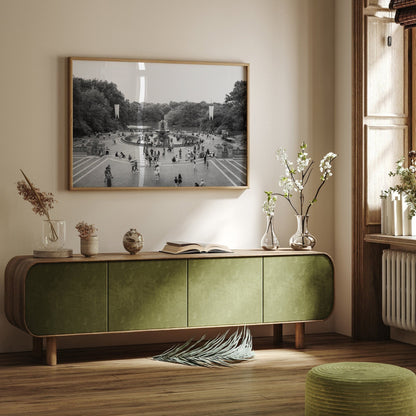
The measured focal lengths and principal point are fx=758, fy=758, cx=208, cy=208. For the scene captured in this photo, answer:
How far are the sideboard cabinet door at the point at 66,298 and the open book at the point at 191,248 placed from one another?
54cm

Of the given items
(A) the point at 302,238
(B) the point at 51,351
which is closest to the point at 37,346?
(B) the point at 51,351

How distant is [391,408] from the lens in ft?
10.5

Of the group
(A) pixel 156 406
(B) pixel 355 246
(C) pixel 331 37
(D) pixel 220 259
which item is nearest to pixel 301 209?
(B) pixel 355 246

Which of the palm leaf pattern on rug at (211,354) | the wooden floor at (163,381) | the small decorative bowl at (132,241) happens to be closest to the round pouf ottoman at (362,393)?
the wooden floor at (163,381)

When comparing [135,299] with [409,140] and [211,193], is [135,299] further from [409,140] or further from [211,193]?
[409,140]

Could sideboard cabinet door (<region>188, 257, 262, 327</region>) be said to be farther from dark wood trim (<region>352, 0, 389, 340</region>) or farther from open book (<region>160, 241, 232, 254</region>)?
dark wood trim (<region>352, 0, 389, 340</region>)

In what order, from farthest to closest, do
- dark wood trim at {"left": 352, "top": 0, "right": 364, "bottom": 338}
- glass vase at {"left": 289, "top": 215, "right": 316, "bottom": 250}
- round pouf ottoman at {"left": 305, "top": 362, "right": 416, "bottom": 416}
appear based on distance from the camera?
1. dark wood trim at {"left": 352, "top": 0, "right": 364, "bottom": 338}
2. glass vase at {"left": 289, "top": 215, "right": 316, "bottom": 250}
3. round pouf ottoman at {"left": 305, "top": 362, "right": 416, "bottom": 416}

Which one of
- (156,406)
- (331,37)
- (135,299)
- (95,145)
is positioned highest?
(331,37)

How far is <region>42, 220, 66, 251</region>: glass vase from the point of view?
486 centimetres

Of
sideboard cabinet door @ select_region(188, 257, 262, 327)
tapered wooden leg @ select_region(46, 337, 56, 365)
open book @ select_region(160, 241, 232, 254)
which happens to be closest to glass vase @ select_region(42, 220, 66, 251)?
tapered wooden leg @ select_region(46, 337, 56, 365)

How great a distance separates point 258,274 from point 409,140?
1.57 m

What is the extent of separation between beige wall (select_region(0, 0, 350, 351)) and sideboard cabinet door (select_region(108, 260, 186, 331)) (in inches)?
20.1

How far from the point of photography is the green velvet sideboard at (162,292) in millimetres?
4617

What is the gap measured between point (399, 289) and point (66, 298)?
7.48 ft
